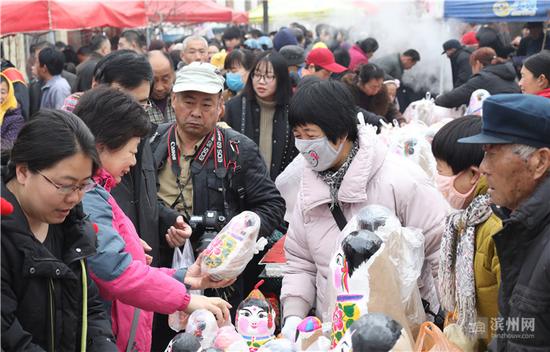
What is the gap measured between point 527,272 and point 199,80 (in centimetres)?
230

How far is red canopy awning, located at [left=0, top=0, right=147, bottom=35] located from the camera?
10.1 m

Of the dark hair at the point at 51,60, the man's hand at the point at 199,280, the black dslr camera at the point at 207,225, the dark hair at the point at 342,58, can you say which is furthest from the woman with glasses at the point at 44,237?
the dark hair at the point at 342,58

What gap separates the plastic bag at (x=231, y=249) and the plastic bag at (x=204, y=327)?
29 centimetres

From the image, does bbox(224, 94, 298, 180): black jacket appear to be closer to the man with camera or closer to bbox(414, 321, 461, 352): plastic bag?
the man with camera

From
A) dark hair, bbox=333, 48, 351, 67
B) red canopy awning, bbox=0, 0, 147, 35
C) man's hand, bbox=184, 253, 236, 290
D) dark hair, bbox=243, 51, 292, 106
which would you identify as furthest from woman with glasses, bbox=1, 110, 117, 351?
dark hair, bbox=333, 48, 351, 67

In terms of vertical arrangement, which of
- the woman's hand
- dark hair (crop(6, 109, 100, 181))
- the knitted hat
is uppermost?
dark hair (crop(6, 109, 100, 181))

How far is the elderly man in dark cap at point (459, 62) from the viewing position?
36.7 ft

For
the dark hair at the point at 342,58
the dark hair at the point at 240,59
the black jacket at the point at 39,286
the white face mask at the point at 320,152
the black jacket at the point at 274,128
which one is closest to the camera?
the black jacket at the point at 39,286

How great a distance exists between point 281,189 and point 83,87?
2.70 m

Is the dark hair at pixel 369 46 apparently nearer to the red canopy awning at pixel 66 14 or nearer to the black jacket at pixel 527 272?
the red canopy awning at pixel 66 14

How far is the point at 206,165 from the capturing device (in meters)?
4.08

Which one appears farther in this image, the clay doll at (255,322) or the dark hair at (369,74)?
the dark hair at (369,74)

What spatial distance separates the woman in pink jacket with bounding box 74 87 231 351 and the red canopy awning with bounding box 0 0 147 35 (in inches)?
245

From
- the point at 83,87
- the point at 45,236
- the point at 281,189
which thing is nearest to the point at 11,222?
the point at 45,236
